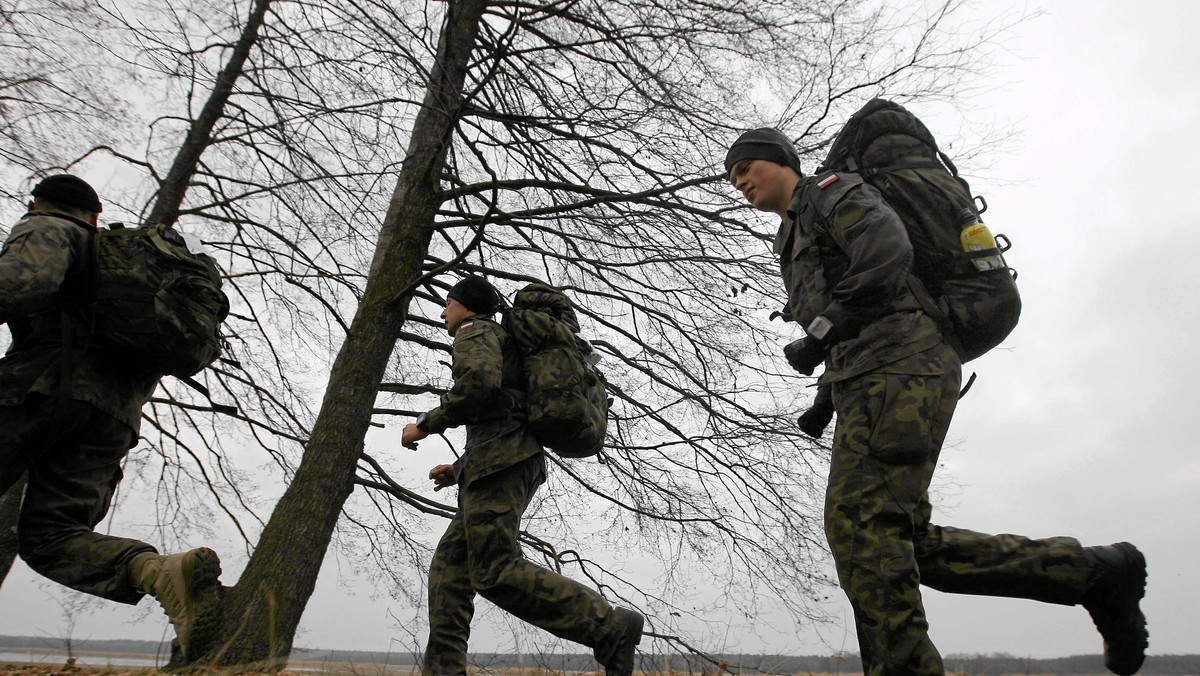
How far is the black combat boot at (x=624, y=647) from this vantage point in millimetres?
2918

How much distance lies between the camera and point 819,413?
260 cm

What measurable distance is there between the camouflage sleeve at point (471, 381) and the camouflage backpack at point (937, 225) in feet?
4.88

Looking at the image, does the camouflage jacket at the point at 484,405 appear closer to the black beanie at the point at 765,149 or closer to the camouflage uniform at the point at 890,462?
the black beanie at the point at 765,149

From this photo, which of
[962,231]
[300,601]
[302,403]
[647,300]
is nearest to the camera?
[962,231]

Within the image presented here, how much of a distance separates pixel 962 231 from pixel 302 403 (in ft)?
21.4

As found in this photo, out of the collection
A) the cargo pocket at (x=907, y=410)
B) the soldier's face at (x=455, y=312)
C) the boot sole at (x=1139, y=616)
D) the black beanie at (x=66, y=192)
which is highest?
the black beanie at (x=66, y=192)

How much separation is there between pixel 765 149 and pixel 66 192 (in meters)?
2.90

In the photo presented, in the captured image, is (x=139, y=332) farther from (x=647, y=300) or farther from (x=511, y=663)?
(x=647, y=300)

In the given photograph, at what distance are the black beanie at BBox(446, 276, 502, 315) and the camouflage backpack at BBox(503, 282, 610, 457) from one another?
102 millimetres

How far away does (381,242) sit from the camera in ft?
17.9

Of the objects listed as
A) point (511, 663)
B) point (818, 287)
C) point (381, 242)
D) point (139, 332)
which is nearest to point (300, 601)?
point (511, 663)

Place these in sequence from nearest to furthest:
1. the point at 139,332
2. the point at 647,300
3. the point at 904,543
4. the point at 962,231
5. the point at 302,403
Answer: the point at 904,543 < the point at 962,231 < the point at 139,332 < the point at 647,300 < the point at 302,403

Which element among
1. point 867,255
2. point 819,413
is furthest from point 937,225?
point 819,413

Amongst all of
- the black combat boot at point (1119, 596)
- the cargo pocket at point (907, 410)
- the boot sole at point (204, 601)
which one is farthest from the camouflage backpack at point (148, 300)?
the black combat boot at point (1119, 596)
